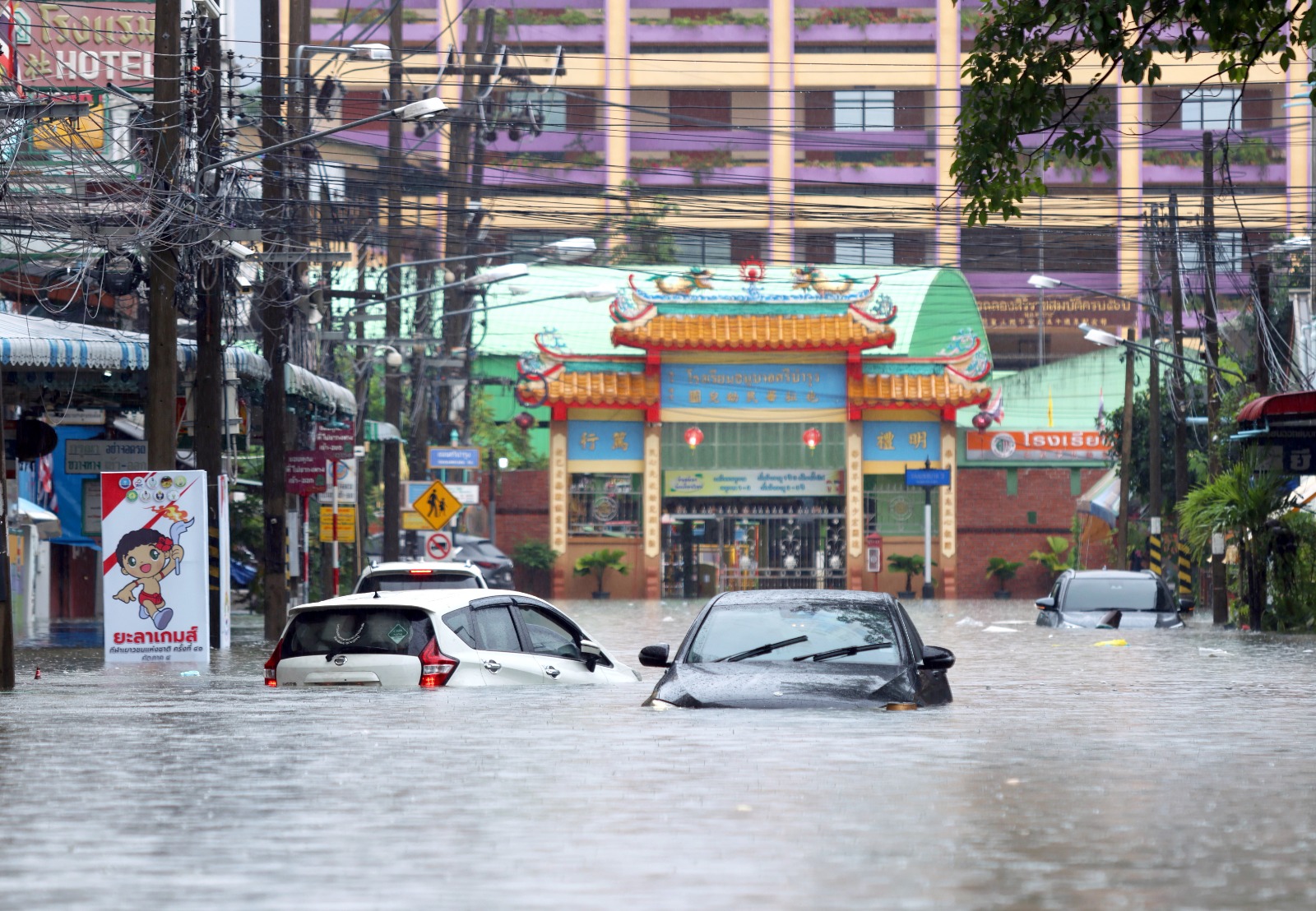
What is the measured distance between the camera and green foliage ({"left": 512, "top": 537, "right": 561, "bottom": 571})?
65.4m

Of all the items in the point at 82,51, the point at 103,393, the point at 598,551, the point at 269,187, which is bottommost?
the point at 598,551

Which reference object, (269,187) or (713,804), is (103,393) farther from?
(713,804)

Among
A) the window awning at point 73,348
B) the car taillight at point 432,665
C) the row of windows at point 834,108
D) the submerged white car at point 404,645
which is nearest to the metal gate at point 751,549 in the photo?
the row of windows at point 834,108

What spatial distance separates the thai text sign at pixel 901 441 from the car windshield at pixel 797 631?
2012 inches

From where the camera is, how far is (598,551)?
64875mm

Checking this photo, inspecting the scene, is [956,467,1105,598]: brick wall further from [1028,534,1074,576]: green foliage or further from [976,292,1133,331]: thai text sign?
[976,292,1133,331]: thai text sign

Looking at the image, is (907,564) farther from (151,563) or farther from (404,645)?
(404,645)

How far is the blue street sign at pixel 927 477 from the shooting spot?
208 feet

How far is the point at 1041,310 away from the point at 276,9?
199 feet

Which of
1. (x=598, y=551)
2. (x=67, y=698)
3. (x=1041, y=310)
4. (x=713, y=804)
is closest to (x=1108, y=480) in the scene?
(x=598, y=551)

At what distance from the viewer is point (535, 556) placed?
65625mm

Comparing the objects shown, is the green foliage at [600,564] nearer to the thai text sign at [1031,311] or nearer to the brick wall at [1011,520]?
the brick wall at [1011,520]

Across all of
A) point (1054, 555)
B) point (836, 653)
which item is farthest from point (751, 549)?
point (836, 653)

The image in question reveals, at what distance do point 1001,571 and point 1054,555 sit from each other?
5.82ft
